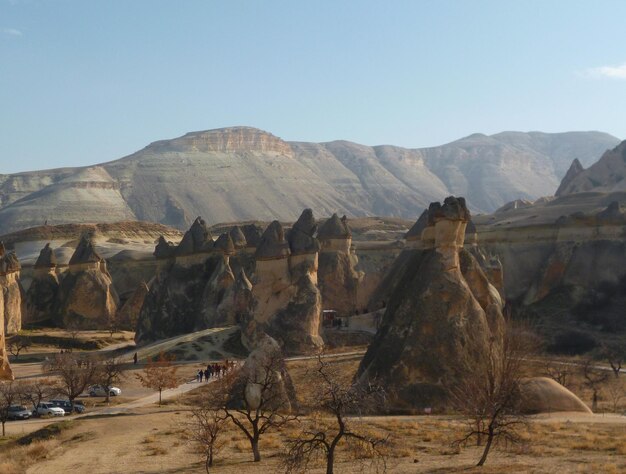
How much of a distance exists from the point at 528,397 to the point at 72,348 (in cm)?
3242

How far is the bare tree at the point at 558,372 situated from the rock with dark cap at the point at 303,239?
43.7ft

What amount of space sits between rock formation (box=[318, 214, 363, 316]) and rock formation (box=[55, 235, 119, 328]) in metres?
16.2

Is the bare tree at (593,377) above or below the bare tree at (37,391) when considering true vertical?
below

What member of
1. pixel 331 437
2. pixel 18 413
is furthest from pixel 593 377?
pixel 18 413

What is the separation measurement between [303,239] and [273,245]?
5.22 ft

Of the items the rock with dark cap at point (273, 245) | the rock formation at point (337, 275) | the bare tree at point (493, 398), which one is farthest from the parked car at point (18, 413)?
the rock formation at point (337, 275)

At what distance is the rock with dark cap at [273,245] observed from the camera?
42.0 m

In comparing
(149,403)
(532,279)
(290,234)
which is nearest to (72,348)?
(290,234)

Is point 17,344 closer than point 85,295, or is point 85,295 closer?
point 17,344

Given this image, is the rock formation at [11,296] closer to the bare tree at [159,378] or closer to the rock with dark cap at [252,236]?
the rock with dark cap at [252,236]

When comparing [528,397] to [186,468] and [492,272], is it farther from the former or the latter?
[492,272]

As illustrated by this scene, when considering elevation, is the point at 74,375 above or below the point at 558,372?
above

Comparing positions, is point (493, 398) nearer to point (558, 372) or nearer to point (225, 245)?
point (558, 372)

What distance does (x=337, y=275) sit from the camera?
5269 cm
